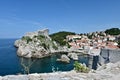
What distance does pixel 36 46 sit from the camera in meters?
86.6

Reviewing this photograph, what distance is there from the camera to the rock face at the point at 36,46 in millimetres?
80375

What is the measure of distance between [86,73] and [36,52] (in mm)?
74423

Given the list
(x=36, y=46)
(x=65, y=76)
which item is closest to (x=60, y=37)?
(x=36, y=46)

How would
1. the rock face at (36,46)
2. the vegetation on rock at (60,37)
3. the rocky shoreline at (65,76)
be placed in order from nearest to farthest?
the rocky shoreline at (65,76) < the rock face at (36,46) < the vegetation on rock at (60,37)

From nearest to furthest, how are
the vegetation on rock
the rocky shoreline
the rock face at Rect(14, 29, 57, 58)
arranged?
the rocky shoreline < the rock face at Rect(14, 29, 57, 58) < the vegetation on rock

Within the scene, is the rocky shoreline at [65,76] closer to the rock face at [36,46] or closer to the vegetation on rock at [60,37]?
the rock face at [36,46]

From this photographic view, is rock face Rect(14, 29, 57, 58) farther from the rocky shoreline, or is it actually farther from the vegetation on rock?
the rocky shoreline

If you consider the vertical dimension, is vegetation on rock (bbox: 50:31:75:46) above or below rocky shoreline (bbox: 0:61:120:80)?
above

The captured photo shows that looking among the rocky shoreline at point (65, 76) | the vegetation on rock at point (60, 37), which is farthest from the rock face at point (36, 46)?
the rocky shoreline at point (65, 76)

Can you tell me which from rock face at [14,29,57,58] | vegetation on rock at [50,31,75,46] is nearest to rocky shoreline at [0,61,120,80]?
rock face at [14,29,57,58]

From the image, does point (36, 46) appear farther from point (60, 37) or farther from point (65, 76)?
point (65, 76)

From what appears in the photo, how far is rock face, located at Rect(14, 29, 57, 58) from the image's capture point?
8038 cm

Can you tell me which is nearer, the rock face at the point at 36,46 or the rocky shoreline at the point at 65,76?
the rocky shoreline at the point at 65,76

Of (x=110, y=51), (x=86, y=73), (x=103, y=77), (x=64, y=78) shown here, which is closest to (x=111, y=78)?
(x=103, y=77)
